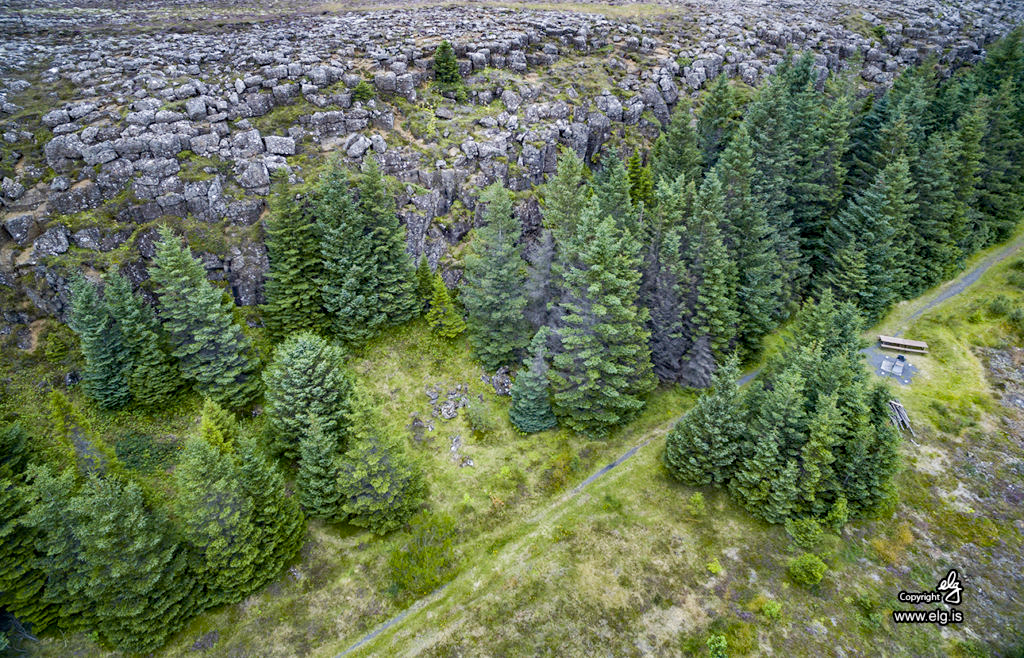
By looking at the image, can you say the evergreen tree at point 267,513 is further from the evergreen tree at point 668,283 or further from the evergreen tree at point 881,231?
the evergreen tree at point 881,231

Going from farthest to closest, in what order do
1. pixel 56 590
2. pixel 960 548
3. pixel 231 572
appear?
1. pixel 960 548
2. pixel 231 572
3. pixel 56 590

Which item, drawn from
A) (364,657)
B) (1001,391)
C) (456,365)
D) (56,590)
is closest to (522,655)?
(364,657)

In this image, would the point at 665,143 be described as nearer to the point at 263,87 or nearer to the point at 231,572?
the point at 263,87

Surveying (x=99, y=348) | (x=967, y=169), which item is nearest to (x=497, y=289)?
(x=99, y=348)

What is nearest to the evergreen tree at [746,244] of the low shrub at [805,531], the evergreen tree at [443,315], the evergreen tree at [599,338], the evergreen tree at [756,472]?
the evergreen tree at [599,338]

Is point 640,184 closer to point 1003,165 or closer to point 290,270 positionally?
point 290,270

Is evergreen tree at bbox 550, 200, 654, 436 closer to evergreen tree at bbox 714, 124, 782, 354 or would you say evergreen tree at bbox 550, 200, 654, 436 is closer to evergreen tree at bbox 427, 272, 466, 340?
evergreen tree at bbox 427, 272, 466, 340
